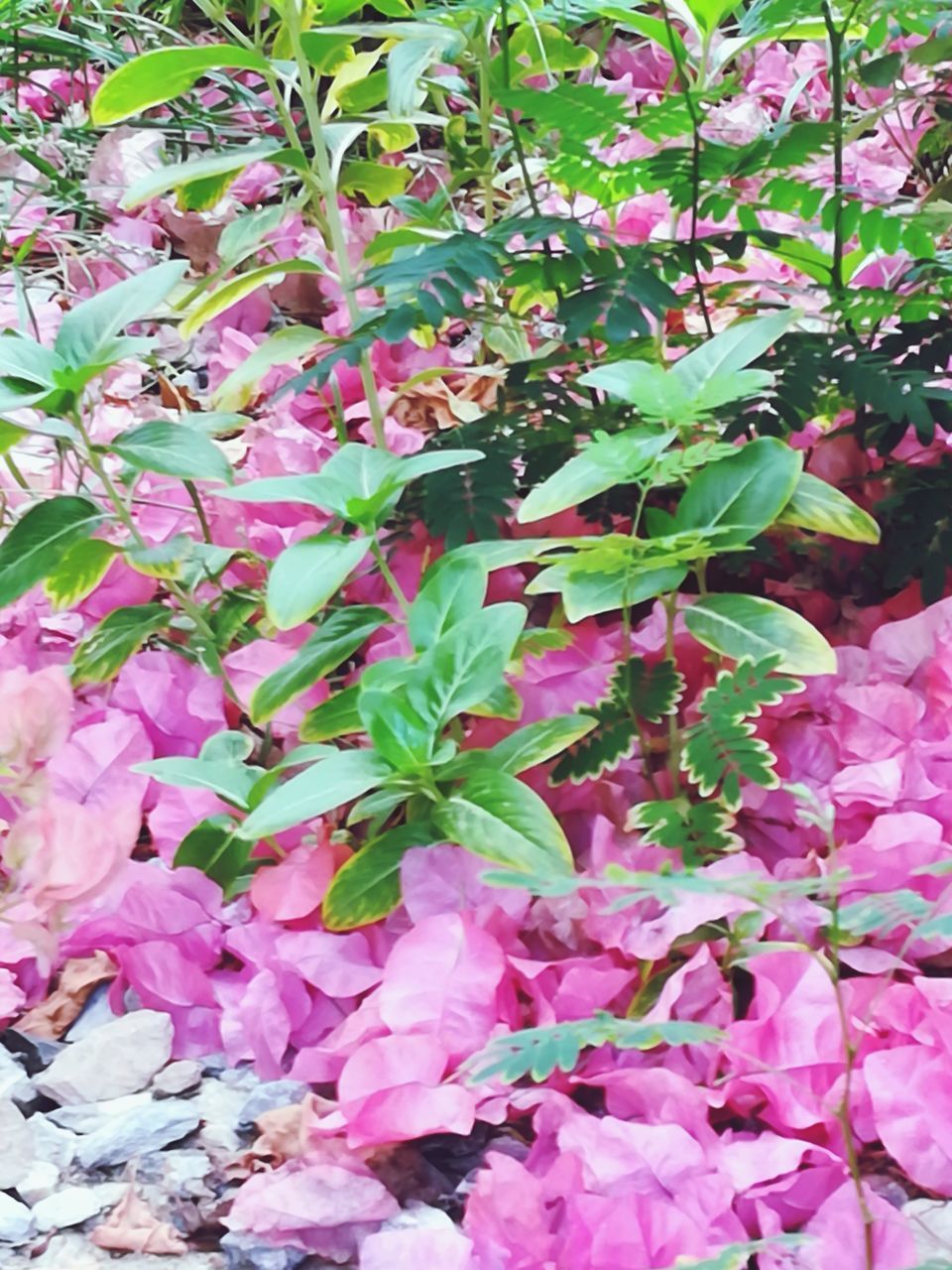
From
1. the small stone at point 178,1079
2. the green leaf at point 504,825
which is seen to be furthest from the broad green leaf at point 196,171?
the small stone at point 178,1079

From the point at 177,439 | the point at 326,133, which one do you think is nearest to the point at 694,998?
the point at 177,439

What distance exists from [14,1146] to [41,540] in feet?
1.59

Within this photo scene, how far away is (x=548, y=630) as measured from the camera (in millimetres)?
902

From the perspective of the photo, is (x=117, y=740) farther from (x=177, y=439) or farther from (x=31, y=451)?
(x=31, y=451)

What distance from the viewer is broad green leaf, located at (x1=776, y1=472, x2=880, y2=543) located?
887mm

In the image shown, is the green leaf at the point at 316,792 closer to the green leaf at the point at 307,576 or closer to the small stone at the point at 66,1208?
the green leaf at the point at 307,576

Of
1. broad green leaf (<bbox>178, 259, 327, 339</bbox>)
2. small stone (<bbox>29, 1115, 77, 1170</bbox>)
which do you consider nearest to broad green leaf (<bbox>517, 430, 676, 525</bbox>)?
broad green leaf (<bbox>178, 259, 327, 339</bbox>)

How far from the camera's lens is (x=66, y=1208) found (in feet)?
2.24

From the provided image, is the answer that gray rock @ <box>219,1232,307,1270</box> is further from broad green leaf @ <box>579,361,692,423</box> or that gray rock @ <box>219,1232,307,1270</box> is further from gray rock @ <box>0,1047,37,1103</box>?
broad green leaf @ <box>579,361,692,423</box>

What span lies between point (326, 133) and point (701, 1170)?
1.00 m

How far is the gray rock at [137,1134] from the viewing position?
2.35 feet

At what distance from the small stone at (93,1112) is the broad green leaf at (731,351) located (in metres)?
0.59

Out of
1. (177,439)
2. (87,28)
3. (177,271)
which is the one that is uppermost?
(87,28)

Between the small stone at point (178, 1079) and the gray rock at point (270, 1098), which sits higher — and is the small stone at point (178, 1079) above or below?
below
